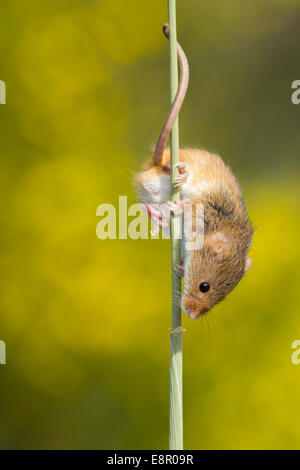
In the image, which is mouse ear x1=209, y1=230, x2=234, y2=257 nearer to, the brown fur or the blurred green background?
the brown fur

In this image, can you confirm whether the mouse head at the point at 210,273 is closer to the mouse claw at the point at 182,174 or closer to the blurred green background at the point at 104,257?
the mouse claw at the point at 182,174

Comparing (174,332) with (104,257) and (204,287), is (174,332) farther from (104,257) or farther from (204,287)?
(104,257)

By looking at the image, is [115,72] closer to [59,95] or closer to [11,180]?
[59,95]

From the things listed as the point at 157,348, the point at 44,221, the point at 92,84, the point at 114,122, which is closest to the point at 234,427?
the point at 157,348

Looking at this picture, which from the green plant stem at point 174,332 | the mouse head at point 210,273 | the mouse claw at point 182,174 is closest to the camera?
the green plant stem at point 174,332

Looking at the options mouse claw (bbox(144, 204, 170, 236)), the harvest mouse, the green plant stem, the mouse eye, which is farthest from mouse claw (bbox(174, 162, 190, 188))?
the green plant stem

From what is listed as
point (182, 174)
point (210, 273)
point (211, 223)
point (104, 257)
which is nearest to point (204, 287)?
point (210, 273)

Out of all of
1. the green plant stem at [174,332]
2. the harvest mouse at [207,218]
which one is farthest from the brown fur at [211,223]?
the green plant stem at [174,332]

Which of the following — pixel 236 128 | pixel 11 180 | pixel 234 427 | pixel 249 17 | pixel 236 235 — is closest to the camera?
pixel 236 235
